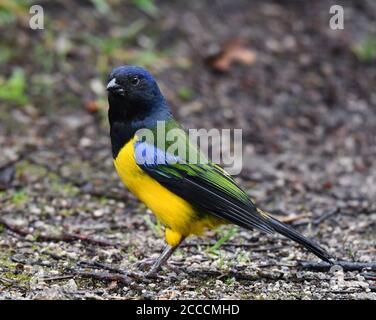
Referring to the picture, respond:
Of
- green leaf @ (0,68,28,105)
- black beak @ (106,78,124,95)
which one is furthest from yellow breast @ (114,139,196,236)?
green leaf @ (0,68,28,105)

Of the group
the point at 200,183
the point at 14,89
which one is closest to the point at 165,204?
the point at 200,183

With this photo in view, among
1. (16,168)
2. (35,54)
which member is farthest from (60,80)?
(16,168)

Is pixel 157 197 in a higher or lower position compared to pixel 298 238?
higher

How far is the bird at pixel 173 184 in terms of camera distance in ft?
16.2

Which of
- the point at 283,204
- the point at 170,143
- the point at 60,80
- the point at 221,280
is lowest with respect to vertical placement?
the point at 221,280

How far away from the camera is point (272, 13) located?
35.8 ft

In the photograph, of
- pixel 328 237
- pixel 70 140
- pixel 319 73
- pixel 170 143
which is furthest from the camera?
pixel 319 73

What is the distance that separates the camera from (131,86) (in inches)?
211

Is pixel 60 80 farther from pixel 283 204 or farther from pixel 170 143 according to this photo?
pixel 170 143

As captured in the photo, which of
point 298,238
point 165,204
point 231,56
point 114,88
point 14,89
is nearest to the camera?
point 298,238

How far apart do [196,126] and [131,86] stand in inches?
131

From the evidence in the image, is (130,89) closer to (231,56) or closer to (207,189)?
(207,189)

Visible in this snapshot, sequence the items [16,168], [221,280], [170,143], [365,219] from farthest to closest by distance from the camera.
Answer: [16,168] → [365,219] → [170,143] → [221,280]

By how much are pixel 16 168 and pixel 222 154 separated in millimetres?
2376
